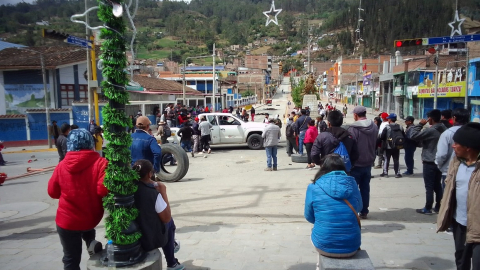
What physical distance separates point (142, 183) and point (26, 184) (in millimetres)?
8698

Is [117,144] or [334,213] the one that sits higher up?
[117,144]

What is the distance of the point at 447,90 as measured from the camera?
30.3 meters

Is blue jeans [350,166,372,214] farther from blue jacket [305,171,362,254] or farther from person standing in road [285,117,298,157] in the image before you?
person standing in road [285,117,298,157]

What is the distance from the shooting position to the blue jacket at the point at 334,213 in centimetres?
321

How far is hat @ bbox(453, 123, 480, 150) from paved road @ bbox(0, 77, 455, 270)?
1.78 m

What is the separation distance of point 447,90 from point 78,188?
33449mm

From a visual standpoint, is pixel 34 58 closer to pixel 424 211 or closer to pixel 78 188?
pixel 78 188

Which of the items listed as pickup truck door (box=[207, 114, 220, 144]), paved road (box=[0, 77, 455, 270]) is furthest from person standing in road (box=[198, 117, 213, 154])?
paved road (box=[0, 77, 455, 270])

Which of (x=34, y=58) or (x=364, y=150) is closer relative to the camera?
(x=364, y=150)

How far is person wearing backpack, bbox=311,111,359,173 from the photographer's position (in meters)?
5.38

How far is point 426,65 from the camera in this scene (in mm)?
37750

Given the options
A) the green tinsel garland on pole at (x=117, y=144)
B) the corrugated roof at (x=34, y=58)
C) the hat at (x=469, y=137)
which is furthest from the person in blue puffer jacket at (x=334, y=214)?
the corrugated roof at (x=34, y=58)

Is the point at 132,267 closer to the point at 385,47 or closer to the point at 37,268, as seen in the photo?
the point at 37,268

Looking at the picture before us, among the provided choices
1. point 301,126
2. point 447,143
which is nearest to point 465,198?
point 447,143
